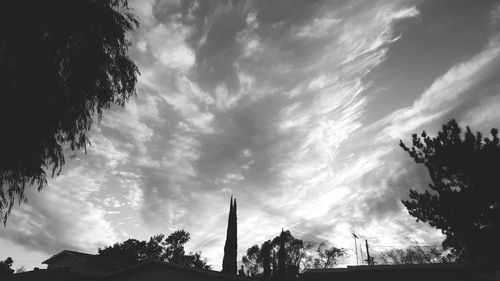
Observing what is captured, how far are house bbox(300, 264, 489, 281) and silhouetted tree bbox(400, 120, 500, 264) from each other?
2325 millimetres

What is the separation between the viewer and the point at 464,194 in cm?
1570

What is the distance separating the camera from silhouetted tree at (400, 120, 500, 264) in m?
15.1

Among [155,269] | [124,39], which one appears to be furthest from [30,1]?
[155,269]

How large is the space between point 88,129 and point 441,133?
735 inches

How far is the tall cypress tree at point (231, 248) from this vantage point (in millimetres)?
36031

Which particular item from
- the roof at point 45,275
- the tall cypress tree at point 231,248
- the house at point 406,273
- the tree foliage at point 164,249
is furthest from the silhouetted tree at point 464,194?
the tree foliage at point 164,249

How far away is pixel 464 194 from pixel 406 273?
19.3 ft

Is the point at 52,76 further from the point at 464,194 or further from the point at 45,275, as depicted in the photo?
the point at 45,275

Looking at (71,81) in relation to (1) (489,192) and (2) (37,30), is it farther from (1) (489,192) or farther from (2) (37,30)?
(1) (489,192)

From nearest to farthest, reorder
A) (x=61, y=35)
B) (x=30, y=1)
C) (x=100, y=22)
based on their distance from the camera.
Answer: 1. (x=30, y=1)
2. (x=61, y=35)
3. (x=100, y=22)

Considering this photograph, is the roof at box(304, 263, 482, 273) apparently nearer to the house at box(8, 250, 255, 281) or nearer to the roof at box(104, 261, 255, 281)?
the roof at box(104, 261, 255, 281)

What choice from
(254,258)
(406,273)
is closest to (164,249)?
(254,258)

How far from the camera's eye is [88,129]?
8.55 meters

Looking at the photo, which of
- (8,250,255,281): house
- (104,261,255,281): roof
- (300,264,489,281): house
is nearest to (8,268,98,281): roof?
(8,250,255,281): house
